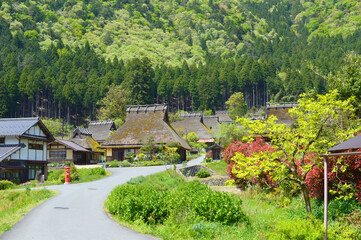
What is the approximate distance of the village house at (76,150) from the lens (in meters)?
52.1

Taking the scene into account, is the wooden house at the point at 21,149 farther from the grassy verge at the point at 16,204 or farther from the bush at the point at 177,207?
the bush at the point at 177,207

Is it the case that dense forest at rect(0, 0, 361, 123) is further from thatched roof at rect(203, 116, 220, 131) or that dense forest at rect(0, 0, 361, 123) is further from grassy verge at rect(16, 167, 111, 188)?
grassy verge at rect(16, 167, 111, 188)

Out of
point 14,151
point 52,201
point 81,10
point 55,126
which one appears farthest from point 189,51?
point 52,201

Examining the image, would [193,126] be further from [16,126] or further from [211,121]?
[16,126]

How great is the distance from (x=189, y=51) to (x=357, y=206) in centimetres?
16438

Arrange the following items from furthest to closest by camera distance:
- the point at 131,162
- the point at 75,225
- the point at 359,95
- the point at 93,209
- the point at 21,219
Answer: the point at 131,162 < the point at 359,95 < the point at 93,209 < the point at 21,219 < the point at 75,225

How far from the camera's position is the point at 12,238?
11.8 m

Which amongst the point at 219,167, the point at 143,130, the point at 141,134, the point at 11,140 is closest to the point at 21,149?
the point at 11,140

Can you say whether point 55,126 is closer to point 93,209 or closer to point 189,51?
point 93,209

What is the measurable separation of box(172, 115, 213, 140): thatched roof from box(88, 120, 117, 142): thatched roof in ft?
41.8

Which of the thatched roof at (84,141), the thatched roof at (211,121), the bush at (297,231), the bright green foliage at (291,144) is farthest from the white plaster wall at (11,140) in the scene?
the thatched roof at (211,121)

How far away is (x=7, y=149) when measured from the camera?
35000 millimetres

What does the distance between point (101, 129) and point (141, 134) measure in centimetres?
2170

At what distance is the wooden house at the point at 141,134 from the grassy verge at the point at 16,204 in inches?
1049
